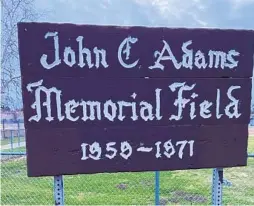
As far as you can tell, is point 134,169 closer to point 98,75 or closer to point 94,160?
point 94,160

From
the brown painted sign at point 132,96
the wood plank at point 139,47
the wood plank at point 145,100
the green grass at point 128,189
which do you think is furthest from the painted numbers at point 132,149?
the green grass at point 128,189

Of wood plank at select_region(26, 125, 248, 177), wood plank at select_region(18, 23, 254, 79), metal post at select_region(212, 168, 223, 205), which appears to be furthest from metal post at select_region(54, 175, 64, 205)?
metal post at select_region(212, 168, 223, 205)

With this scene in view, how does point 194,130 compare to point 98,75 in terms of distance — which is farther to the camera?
point 194,130

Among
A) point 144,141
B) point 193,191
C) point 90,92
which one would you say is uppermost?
point 90,92

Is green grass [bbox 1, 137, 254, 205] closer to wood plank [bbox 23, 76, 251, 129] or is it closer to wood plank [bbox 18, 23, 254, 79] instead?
wood plank [bbox 23, 76, 251, 129]

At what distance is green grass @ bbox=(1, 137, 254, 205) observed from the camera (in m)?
5.58

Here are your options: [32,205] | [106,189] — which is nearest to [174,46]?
[32,205]

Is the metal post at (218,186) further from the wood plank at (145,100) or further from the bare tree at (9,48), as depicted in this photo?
the bare tree at (9,48)

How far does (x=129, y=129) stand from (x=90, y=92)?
40cm

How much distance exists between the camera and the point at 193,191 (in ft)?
20.7

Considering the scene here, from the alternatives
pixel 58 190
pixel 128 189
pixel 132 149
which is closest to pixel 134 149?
pixel 132 149

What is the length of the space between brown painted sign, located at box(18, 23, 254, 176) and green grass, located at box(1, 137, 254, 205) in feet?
9.94

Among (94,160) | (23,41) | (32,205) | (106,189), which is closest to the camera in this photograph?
(23,41)

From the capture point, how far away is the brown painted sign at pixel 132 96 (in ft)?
7.75
